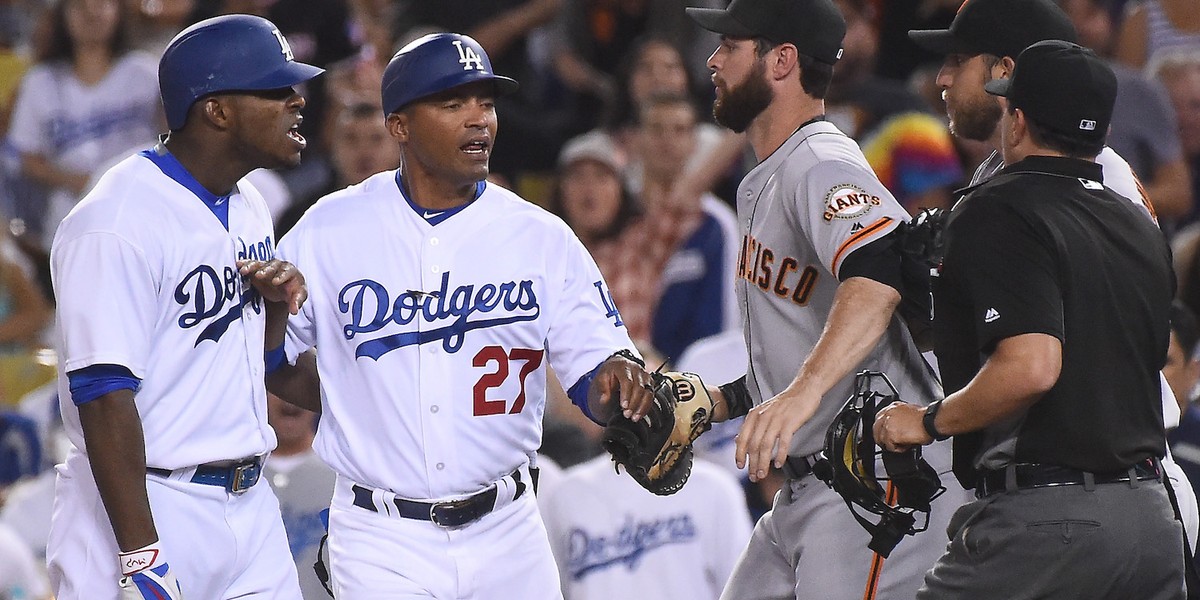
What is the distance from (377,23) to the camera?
387 inches

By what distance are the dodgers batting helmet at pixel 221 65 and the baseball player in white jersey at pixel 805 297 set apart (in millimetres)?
1222

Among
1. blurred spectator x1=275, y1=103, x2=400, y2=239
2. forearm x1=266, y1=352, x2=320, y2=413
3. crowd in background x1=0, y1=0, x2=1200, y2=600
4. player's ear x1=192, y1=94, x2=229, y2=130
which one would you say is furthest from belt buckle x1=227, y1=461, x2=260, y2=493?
blurred spectator x1=275, y1=103, x2=400, y2=239

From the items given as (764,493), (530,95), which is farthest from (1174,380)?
(530,95)

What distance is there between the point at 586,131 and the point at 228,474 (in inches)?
227

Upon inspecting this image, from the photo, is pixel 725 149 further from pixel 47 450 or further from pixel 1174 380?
pixel 47 450

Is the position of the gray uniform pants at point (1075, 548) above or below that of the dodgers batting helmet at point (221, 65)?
below

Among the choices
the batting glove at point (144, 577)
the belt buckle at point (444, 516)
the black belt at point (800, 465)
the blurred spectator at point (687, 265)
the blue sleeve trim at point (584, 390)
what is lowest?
the blurred spectator at point (687, 265)

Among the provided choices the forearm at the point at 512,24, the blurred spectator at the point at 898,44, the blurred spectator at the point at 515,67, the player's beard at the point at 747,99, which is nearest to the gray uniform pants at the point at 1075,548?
the player's beard at the point at 747,99

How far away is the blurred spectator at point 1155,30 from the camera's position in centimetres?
842

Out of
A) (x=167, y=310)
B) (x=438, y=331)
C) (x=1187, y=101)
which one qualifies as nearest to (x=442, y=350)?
(x=438, y=331)

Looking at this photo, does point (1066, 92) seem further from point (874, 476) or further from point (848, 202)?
point (874, 476)

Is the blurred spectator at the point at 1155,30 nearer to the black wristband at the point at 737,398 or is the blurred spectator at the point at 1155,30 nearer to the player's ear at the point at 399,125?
the black wristband at the point at 737,398

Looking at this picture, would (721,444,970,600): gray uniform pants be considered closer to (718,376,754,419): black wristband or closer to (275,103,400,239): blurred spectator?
(718,376,754,419): black wristband

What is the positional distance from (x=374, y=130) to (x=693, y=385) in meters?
3.89
